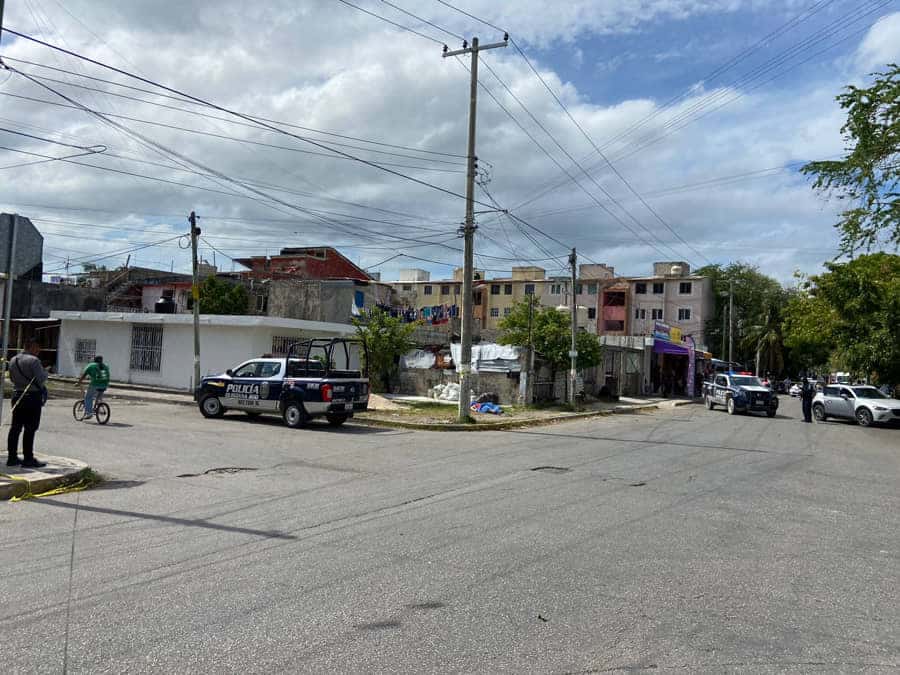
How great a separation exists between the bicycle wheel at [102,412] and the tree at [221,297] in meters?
24.8

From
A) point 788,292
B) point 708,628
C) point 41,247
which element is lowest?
point 708,628

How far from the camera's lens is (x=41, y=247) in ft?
32.3

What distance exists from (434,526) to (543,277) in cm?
7118

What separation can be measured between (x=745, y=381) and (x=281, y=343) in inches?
795

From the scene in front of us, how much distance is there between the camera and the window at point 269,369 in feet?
63.0

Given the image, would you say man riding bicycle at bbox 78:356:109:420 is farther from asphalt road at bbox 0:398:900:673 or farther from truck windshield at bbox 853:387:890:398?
truck windshield at bbox 853:387:890:398

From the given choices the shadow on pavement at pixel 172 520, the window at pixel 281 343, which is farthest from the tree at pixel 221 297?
the shadow on pavement at pixel 172 520

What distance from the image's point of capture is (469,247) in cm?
2159

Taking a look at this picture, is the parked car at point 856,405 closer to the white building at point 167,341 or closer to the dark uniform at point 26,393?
the white building at point 167,341

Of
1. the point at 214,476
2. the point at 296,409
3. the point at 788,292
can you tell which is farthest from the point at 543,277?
the point at 214,476

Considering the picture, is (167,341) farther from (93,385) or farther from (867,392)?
(867,392)

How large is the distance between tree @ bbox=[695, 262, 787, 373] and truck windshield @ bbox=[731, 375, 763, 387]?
43.5 meters

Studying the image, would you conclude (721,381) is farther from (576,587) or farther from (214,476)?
(576,587)

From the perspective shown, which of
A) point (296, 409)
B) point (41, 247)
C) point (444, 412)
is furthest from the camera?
point (444, 412)
